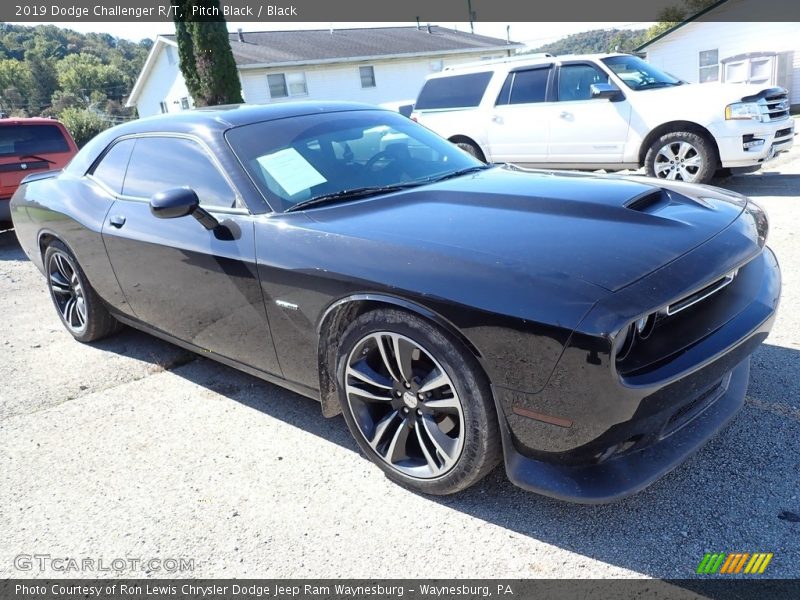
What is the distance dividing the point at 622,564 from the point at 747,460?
840 millimetres

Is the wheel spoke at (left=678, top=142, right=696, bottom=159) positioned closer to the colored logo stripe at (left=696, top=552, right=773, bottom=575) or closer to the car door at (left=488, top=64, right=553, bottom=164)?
the car door at (left=488, top=64, right=553, bottom=164)

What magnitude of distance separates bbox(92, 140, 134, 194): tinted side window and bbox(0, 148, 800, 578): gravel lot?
1317mm

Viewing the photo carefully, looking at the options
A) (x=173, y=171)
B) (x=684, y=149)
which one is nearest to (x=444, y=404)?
(x=173, y=171)

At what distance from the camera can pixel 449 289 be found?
85.5 inches

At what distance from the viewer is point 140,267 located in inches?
142

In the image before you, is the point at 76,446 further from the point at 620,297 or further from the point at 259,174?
the point at 620,297

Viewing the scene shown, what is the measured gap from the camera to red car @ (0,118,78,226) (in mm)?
8750

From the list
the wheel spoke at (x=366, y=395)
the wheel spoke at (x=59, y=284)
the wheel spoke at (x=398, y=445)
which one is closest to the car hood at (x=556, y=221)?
the wheel spoke at (x=366, y=395)

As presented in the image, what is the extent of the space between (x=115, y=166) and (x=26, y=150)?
638cm

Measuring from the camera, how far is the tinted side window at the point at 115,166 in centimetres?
393

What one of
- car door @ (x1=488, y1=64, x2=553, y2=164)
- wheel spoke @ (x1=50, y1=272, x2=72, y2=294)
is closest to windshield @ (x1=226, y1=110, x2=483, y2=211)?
Result: wheel spoke @ (x1=50, y1=272, x2=72, y2=294)

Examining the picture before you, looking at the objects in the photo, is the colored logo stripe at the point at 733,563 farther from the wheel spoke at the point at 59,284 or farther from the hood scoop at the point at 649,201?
the wheel spoke at the point at 59,284

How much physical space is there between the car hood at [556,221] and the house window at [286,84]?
84.8 ft

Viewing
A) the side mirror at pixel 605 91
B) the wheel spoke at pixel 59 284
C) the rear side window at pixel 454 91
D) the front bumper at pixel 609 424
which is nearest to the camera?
the front bumper at pixel 609 424
